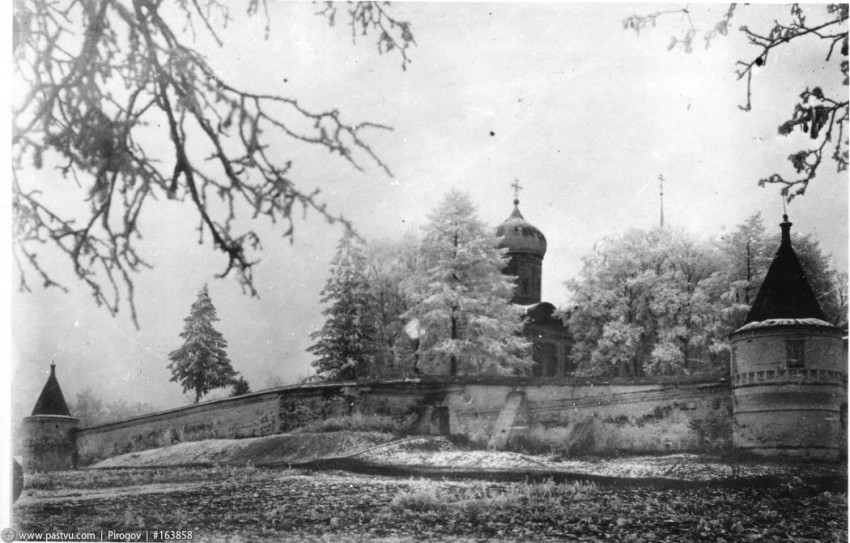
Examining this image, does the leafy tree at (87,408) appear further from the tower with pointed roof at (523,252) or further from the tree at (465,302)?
the tower with pointed roof at (523,252)

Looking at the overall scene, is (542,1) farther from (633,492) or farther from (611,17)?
(633,492)

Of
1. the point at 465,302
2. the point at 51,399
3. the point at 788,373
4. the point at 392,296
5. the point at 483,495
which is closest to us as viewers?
the point at 483,495

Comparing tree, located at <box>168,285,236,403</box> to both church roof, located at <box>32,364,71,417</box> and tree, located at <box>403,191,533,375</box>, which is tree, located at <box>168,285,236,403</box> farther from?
tree, located at <box>403,191,533,375</box>

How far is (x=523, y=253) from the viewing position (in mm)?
9203

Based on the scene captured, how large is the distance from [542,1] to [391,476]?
4.53m

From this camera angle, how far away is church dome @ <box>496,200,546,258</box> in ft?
28.5

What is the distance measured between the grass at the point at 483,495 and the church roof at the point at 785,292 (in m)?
2.33

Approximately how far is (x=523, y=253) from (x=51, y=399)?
15.3ft

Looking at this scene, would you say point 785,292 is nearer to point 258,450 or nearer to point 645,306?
point 645,306

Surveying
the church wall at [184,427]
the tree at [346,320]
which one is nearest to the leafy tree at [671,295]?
the tree at [346,320]

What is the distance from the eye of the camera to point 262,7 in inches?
320

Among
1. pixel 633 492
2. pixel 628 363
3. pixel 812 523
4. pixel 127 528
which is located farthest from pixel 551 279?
pixel 127 528

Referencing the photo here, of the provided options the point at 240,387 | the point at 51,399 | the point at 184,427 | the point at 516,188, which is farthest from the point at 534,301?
the point at 51,399

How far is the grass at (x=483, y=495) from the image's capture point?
8133 mm
